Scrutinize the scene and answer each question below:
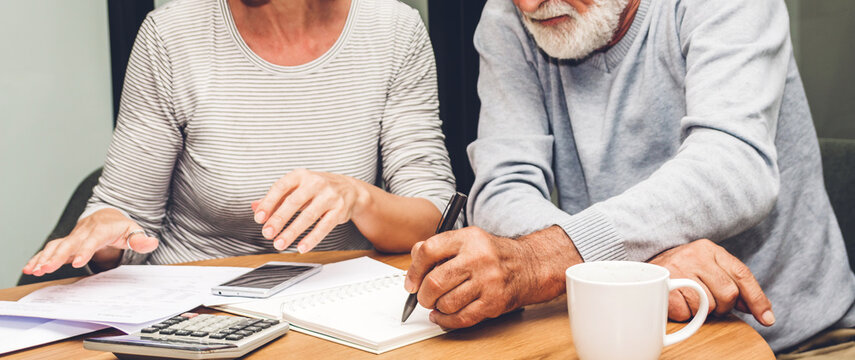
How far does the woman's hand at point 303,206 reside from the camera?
902mm

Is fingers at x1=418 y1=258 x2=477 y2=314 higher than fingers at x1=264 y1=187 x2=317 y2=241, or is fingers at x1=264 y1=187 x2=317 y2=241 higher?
fingers at x1=418 y1=258 x2=477 y2=314

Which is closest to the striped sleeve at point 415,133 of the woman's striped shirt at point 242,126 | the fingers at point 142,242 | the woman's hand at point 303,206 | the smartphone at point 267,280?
the woman's striped shirt at point 242,126

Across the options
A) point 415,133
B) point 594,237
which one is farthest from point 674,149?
point 415,133

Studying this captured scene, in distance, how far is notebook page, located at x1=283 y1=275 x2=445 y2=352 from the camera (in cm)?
67

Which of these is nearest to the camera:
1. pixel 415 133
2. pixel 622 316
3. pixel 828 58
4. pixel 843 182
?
pixel 622 316

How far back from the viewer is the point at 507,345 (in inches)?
26.2

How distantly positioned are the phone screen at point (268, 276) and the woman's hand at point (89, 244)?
18 centimetres

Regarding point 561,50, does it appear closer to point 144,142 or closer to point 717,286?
point 717,286

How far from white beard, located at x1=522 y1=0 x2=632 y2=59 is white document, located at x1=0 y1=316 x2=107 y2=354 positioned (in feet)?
2.73

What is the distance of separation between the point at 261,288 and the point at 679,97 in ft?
2.42

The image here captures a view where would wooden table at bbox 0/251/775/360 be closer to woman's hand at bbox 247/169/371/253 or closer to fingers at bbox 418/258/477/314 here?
fingers at bbox 418/258/477/314

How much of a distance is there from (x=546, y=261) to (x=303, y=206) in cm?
41

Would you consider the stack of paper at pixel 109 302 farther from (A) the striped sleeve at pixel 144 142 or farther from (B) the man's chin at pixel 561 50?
(B) the man's chin at pixel 561 50

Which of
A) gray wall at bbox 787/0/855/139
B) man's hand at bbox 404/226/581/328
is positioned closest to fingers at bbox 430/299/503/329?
man's hand at bbox 404/226/581/328
